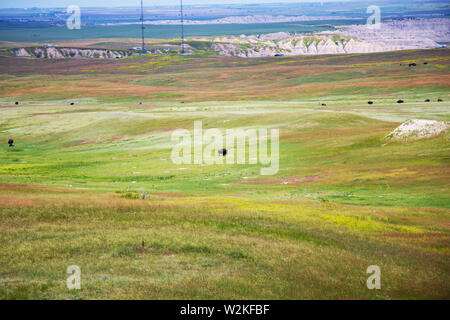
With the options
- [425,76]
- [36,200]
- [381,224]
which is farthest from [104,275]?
[425,76]

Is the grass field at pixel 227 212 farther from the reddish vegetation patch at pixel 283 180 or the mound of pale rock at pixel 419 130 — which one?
the mound of pale rock at pixel 419 130

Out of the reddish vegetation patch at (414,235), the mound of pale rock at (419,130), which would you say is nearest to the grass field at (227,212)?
the reddish vegetation patch at (414,235)

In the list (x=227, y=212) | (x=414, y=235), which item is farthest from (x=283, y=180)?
(x=414, y=235)

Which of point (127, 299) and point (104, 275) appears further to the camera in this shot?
point (104, 275)

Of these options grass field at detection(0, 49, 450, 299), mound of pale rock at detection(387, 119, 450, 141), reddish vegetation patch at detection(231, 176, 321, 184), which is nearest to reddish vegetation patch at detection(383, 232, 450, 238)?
grass field at detection(0, 49, 450, 299)

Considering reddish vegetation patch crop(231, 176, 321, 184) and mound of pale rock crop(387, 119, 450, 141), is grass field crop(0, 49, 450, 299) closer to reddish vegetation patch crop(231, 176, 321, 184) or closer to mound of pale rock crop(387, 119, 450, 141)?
reddish vegetation patch crop(231, 176, 321, 184)
